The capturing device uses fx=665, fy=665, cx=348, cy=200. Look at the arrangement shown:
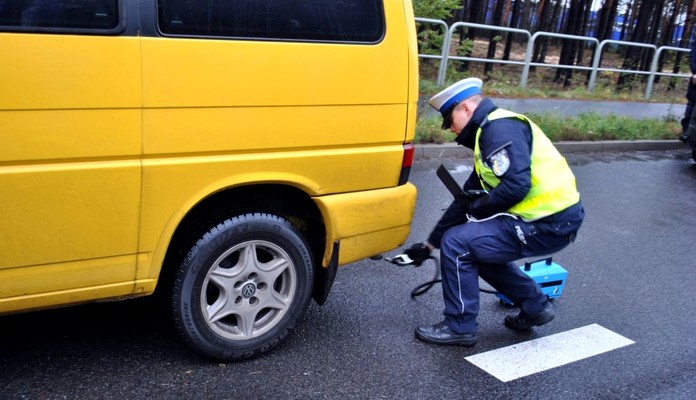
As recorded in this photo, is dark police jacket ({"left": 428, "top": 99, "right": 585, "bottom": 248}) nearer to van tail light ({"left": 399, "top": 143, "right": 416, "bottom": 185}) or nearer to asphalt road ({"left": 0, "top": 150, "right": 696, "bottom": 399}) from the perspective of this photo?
van tail light ({"left": 399, "top": 143, "right": 416, "bottom": 185})

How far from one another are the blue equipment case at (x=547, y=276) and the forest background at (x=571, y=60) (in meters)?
4.25

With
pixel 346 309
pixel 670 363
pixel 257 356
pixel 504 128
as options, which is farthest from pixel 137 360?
pixel 670 363

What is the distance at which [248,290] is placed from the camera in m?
3.12

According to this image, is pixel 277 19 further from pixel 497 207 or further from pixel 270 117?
pixel 497 207

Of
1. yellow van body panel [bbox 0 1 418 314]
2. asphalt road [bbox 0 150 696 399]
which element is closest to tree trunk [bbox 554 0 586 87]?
asphalt road [bbox 0 150 696 399]

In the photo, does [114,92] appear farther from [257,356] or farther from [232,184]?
[257,356]

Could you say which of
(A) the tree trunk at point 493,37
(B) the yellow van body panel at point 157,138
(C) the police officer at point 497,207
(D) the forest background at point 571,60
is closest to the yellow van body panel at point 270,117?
(B) the yellow van body panel at point 157,138

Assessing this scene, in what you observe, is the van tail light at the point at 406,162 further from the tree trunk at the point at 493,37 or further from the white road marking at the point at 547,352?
the tree trunk at the point at 493,37

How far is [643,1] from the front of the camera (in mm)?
19703

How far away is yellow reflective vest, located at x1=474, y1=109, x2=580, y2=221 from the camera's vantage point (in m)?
3.29

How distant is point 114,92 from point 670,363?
306cm

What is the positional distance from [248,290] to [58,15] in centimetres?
142

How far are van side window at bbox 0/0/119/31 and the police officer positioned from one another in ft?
5.24

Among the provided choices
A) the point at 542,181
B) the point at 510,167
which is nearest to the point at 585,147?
the point at 542,181
